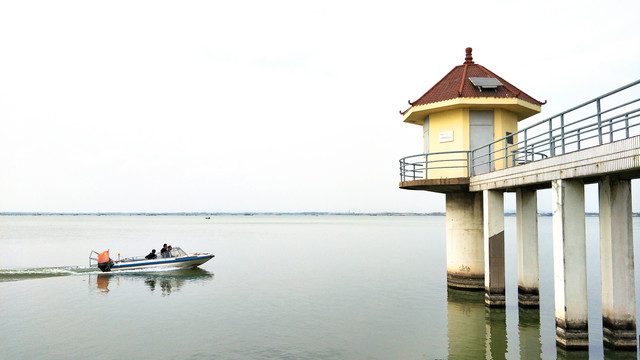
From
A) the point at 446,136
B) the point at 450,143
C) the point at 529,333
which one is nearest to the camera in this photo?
the point at 529,333

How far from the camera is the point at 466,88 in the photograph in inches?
810

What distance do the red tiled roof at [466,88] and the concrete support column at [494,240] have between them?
4.73 meters

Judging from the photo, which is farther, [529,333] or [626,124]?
[529,333]

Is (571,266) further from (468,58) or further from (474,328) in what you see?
(468,58)

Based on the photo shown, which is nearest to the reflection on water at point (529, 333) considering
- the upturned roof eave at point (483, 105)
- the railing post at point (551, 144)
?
the railing post at point (551, 144)

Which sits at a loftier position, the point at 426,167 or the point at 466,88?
the point at 466,88

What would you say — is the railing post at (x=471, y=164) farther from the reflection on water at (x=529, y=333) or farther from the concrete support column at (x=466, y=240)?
the reflection on water at (x=529, y=333)

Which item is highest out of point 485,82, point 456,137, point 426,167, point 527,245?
point 485,82

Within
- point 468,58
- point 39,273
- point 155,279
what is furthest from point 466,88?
point 39,273

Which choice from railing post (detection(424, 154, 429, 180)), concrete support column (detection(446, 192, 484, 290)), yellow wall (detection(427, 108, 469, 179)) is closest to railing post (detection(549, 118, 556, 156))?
yellow wall (detection(427, 108, 469, 179))

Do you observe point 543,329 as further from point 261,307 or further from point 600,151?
point 261,307

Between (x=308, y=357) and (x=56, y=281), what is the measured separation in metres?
23.7

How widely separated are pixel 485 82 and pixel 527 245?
24.5 ft

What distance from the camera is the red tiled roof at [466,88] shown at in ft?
66.1
